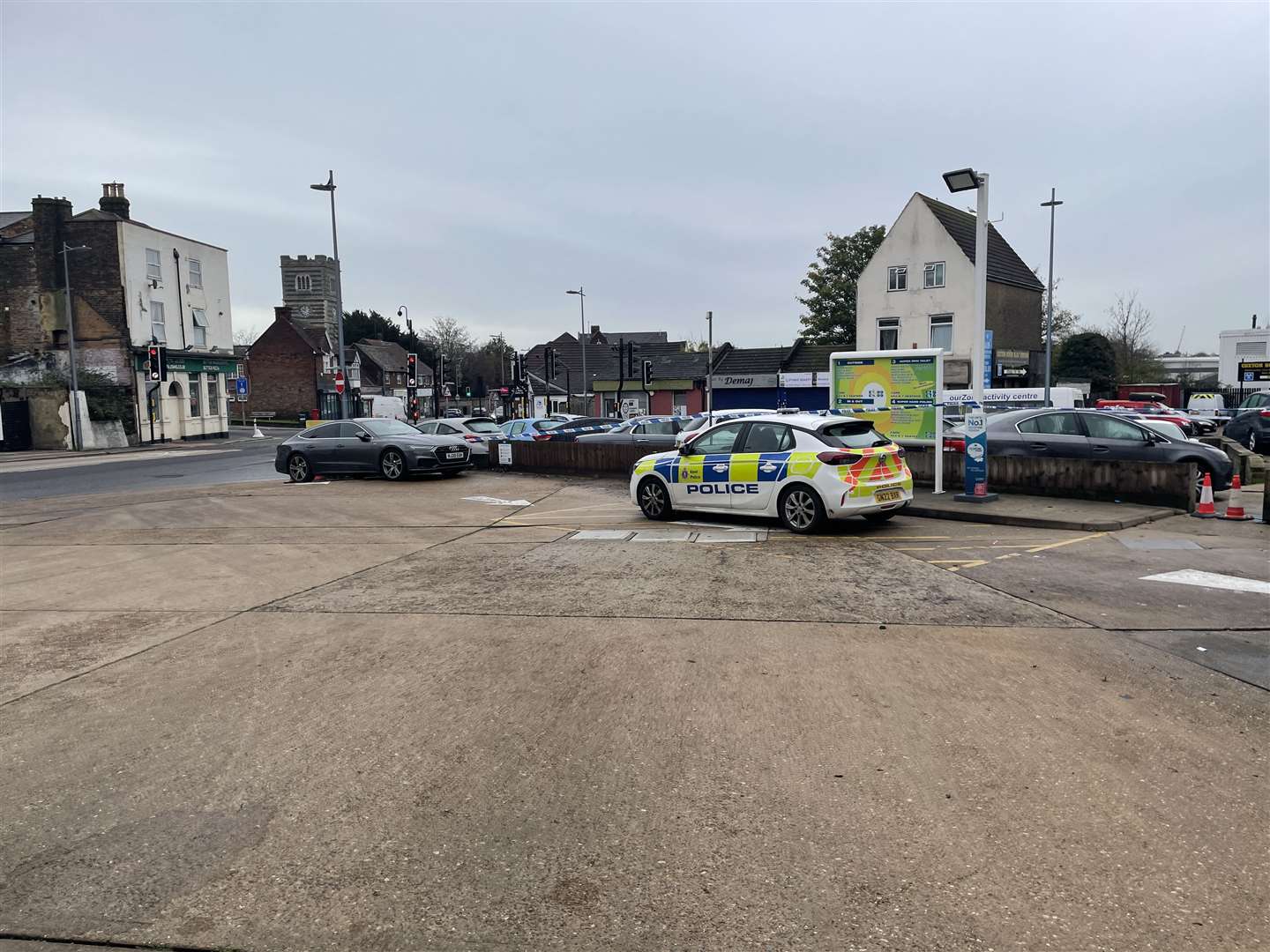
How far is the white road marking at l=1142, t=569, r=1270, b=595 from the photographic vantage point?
26.2 ft

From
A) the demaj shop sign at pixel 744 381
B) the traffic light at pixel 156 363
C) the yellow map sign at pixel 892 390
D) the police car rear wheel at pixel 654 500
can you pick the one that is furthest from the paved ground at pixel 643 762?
the demaj shop sign at pixel 744 381

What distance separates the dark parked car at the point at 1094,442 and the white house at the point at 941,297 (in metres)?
27.2

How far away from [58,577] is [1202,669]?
10555mm

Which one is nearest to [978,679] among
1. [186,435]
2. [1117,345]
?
[186,435]

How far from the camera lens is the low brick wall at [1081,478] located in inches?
511

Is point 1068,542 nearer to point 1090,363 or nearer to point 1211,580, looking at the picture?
point 1211,580

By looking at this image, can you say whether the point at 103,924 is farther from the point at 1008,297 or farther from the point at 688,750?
the point at 1008,297

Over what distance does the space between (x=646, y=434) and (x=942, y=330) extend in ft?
87.4

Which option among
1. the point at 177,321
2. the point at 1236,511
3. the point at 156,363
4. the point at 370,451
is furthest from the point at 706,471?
the point at 177,321

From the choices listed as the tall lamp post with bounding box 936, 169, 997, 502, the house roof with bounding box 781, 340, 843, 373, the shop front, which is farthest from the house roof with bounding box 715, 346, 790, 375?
the tall lamp post with bounding box 936, 169, 997, 502

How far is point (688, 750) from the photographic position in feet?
14.6

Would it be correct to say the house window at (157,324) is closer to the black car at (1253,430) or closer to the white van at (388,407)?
the white van at (388,407)

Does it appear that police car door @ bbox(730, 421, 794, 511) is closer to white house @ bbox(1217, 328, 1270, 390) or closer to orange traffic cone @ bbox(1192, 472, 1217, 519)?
orange traffic cone @ bbox(1192, 472, 1217, 519)

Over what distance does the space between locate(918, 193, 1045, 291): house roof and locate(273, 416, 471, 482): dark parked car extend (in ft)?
101
